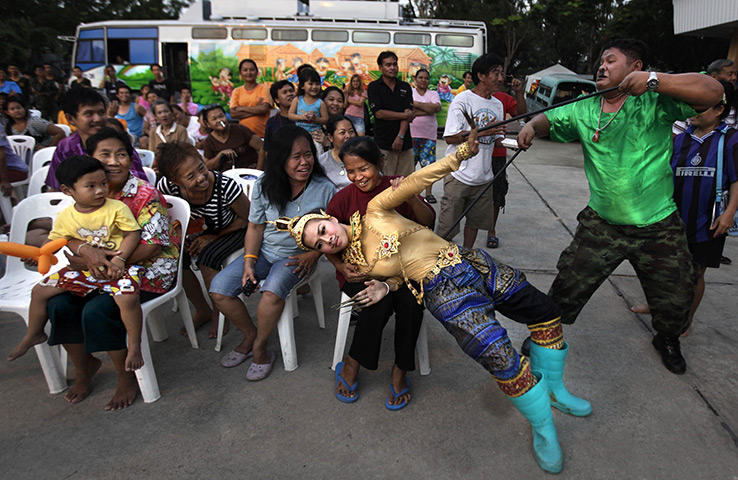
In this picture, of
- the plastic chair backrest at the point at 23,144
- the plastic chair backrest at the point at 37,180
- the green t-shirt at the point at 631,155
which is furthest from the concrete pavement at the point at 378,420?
the plastic chair backrest at the point at 23,144

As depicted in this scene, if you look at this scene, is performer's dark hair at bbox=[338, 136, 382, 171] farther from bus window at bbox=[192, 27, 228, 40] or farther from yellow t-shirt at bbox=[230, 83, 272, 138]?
bus window at bbox=[192, 27, 228, 40]

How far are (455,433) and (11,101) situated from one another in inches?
252

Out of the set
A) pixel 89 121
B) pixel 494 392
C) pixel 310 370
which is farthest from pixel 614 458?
pixel 89 121

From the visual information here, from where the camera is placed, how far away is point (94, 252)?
2340mm

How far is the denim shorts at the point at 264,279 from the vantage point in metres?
2.61

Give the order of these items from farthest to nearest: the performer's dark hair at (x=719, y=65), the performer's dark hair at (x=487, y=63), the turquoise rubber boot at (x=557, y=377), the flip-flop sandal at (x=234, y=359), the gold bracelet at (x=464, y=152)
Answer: the performer's dark hair at (x=487, y=63) < the performer's dark hair at (x=719, y=65) < the flip-flop sandal at (x=234, y=359) < the turquoise rubber boot at (x=557, y=377) < the gold bracelet at (x=464, y=152)

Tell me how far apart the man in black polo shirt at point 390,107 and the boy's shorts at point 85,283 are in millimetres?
3196

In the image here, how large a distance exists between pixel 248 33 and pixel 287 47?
43.9 inches

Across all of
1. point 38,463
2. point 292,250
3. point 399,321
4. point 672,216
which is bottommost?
point 38,463

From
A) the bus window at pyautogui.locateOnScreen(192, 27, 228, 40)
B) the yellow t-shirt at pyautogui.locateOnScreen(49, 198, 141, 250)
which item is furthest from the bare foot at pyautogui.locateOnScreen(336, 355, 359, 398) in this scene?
the bus window at pyautogui.locateOnScreen(192, 27, 228, 40)

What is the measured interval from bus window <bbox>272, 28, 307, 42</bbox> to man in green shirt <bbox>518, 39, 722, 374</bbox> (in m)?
11.2

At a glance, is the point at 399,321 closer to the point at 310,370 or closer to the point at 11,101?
the point at 310,370

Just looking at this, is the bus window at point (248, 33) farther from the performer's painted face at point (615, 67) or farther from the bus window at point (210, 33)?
the performer's painted face at point (615, 67)

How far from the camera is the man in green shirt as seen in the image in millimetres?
2176
